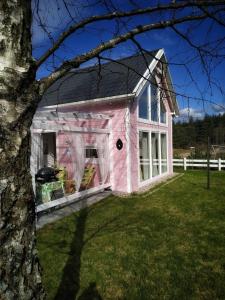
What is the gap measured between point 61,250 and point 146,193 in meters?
6.09

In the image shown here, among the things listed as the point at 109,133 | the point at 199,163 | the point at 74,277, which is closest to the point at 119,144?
the point at 109,133

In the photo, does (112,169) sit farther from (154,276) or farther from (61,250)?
(154,276)

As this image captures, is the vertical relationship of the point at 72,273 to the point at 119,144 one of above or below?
below

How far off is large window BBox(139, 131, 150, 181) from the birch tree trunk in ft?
35.5

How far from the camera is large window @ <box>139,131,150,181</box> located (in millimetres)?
12520

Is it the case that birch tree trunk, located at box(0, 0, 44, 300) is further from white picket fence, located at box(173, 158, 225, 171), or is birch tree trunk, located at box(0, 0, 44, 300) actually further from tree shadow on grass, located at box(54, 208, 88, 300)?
white picket fence, located at box(173, 158, 225, 171)

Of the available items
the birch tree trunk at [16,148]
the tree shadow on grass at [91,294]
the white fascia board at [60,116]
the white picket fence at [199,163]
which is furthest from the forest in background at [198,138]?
the birch tree trunk at [16,148]

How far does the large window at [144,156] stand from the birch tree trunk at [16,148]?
1083cm

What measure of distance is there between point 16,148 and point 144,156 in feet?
37.6

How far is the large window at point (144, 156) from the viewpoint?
12520 millimetres

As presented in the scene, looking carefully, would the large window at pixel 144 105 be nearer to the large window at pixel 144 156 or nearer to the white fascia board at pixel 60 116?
the large window at pixel 144 156

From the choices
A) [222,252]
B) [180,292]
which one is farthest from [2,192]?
[222,252]

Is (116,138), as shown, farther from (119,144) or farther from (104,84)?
(104,84)

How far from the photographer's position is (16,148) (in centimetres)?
159
